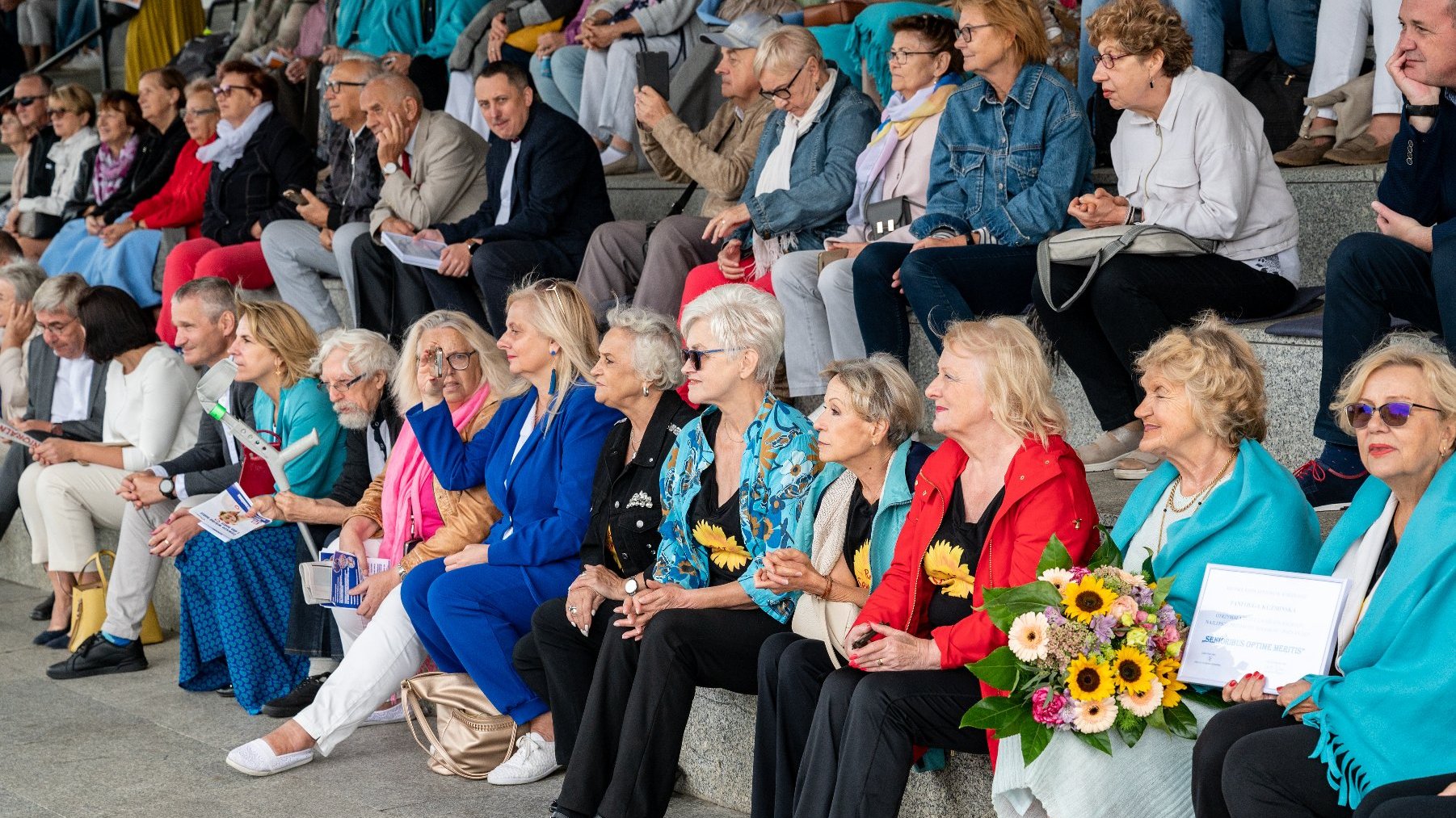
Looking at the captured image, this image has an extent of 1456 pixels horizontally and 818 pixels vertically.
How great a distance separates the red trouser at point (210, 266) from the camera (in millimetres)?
7102

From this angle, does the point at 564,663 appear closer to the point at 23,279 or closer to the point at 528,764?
the point at 528,764

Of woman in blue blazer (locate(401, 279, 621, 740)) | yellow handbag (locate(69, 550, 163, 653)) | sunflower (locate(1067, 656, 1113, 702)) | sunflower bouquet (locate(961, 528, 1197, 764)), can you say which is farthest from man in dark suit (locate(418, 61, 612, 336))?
sunflower (locate(1067, 656, 1113, 702))

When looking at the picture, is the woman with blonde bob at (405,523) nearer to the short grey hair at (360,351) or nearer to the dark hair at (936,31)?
the short grey hair at (360,351)

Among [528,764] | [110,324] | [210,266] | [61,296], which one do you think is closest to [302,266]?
[210,266]

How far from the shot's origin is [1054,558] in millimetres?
2850

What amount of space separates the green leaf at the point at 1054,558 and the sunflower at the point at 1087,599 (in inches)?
3.7

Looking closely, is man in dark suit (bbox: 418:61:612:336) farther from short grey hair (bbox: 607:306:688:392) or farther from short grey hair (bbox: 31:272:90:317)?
short grey hair (bbox: 607:306:688:392)

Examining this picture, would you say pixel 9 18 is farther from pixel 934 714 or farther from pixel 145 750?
pixel 934 714

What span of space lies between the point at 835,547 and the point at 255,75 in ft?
16.7

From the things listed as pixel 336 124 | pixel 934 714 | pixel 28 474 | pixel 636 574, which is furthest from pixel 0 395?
pixel 934 714

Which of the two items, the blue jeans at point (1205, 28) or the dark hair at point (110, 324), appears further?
the dark hair at point (110, 324)

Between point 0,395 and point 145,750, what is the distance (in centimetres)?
313

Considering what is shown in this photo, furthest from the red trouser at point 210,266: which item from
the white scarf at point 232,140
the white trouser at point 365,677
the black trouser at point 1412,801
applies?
the black trouser at point 1412,801

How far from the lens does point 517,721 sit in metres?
4.18
